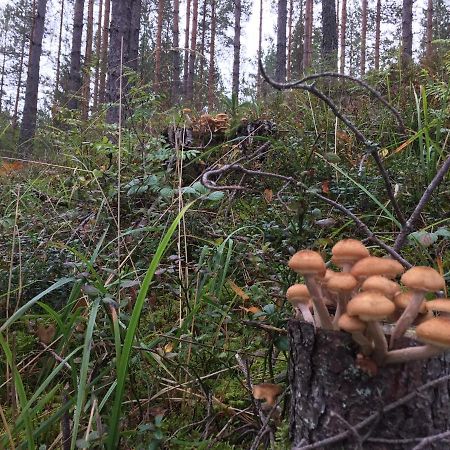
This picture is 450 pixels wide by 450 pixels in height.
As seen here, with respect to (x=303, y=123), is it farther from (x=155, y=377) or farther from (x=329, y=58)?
(x=329, y=58)

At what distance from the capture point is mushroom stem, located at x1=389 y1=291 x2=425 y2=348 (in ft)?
2.86

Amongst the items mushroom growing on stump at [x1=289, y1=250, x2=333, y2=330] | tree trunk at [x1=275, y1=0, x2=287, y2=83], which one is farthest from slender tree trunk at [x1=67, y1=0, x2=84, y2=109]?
mushroom growing on stump at [x1=289, y1=250, x2=333, y2=330]

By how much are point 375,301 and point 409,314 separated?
16cm

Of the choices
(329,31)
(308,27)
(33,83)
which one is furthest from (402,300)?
(308,27)

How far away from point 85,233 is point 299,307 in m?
1.86

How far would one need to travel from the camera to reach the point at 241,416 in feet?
4.84

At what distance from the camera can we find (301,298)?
39.9 inches

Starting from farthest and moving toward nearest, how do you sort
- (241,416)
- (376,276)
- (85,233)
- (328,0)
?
(328,0)
(85,233)
(241,416)
(376,276)

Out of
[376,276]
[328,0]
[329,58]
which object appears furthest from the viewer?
[328,0]

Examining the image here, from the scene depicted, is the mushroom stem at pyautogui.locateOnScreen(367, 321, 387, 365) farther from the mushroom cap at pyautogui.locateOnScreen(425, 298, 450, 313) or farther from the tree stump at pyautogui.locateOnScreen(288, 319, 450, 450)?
the mushroom cap at pyautogui.locateOnScreen(425, 298, 450, 313)

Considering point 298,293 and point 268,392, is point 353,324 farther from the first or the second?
point 268,392

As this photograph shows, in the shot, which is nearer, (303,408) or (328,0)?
(303,408)

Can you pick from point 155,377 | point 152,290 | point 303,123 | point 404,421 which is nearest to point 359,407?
point 404,421

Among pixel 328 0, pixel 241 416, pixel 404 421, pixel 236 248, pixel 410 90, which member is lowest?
pixel 241 416
